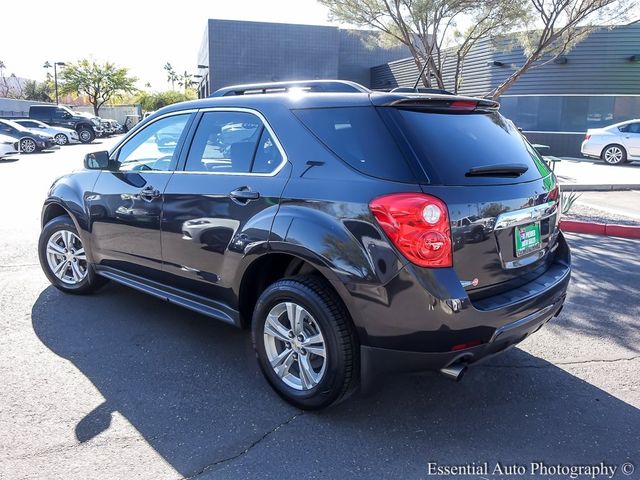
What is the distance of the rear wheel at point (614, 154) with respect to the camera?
17.6 meters

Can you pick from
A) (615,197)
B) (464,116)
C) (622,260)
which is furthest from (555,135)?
(464,116)

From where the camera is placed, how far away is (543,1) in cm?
1132

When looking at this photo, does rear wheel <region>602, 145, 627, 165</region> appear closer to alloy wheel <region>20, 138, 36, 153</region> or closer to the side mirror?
the side mirror

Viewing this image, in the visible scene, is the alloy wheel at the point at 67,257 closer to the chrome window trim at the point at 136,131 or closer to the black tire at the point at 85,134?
the chrome window trim at the point at 136,131

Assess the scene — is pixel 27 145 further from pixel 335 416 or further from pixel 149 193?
pixel 335 416

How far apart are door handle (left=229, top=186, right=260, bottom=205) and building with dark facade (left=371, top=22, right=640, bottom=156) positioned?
2036 centimetres

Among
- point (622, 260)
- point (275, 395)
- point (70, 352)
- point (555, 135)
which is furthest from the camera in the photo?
point (555, 135)

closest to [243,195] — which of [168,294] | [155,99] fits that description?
[168,294]

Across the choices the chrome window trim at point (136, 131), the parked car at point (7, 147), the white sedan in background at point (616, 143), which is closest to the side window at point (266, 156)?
the chrome window trim at point (136, 131)

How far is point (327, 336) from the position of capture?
290cm

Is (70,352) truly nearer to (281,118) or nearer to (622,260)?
(281,118)

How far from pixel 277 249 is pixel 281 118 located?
0.82 meters

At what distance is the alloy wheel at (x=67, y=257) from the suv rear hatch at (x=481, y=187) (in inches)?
129

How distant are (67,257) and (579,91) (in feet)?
72.1
